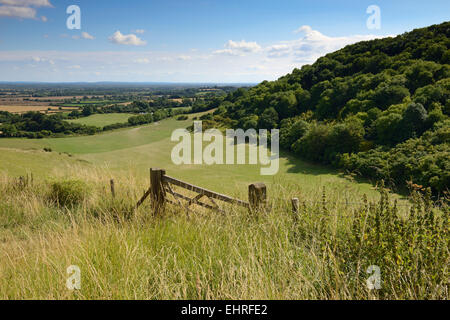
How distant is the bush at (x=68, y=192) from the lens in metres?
6.51

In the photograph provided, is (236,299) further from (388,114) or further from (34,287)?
(388,114)

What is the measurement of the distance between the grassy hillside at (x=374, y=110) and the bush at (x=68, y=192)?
1955cm

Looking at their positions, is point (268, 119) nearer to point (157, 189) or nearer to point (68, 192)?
point (68, 192)

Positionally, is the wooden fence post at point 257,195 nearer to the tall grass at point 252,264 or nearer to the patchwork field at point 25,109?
the tall grass at point 252,264

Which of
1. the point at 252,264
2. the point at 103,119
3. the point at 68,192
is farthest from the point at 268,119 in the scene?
the point at 252,264

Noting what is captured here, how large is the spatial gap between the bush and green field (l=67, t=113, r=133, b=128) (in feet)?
216

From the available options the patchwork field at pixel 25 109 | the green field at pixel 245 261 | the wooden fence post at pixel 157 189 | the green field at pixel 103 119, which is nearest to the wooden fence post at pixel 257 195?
the green field at pixel 245 261

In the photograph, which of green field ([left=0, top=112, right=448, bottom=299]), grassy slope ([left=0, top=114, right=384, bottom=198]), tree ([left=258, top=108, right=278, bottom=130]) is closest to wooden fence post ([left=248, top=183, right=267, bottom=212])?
green field ([left=0, top=112, right=448, bottom=299])

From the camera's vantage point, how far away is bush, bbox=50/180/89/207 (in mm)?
6508

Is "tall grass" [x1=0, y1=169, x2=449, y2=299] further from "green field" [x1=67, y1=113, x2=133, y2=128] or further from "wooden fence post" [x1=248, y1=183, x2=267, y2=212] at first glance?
"green field" [x1=67, y1=113, x2=133, y2=128]

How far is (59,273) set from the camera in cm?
232

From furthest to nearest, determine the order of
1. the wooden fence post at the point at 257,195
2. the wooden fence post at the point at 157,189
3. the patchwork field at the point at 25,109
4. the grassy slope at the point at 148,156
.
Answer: the patchwork field at the point at 25,109
the grassy slope at the point at 148,156
the wooden fence post at the point at 157,189
the wooden fence post at the point at 257,195

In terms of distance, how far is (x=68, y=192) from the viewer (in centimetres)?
653
